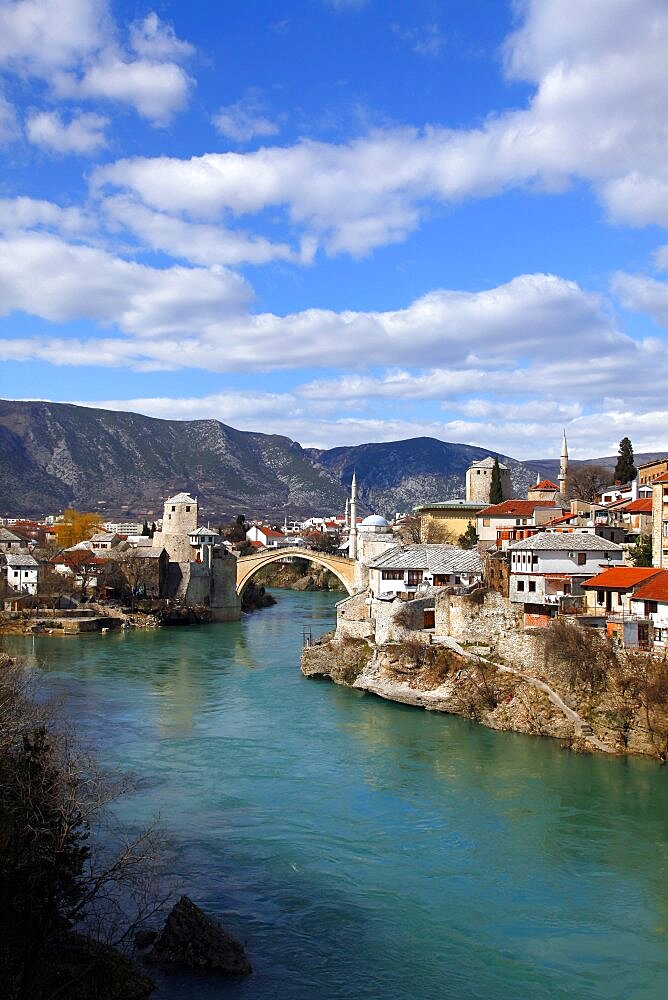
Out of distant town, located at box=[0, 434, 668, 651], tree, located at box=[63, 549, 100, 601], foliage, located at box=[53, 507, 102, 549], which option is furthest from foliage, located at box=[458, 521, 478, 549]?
foliage, located at box=[53, 507, 102, 549]

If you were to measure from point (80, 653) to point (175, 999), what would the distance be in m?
28.9

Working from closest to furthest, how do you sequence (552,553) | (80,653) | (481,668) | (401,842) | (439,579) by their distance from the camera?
(401,842) → (481,668) → (552,553) → (439,579) → (80,653)

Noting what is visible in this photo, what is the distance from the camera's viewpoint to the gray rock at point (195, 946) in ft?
36.0

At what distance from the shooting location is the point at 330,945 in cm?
1178

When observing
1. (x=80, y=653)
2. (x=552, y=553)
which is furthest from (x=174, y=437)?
(x=552, y=553)

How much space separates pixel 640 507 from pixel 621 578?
28.6 feet

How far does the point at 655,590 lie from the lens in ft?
76.3

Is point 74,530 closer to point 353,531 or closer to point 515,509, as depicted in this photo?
point 353,531

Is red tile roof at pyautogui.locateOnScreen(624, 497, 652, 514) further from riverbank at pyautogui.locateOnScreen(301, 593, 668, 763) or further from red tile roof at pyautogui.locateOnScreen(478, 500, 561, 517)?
riverbank at pyautogui.locateOnScreen(301, 593, 668, 763)

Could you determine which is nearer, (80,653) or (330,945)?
(330,945)

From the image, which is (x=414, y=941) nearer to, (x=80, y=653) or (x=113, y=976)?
(x=113, y=976)

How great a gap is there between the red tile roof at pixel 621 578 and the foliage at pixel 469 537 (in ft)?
56.9

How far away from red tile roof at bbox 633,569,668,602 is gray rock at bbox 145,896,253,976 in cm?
1540

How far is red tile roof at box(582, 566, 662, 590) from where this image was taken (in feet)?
79.8
